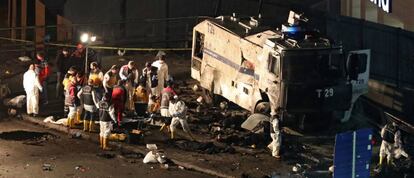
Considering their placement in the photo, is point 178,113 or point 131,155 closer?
point 131,155

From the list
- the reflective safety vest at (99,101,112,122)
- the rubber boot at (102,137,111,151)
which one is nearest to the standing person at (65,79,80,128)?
the reflective safety vest at (99,101,112,122)

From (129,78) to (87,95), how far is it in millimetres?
2632

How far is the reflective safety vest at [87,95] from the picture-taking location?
20766mm

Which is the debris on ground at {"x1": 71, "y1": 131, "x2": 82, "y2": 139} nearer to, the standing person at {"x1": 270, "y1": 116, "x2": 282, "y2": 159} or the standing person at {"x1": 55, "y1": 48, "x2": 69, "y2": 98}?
the standing person at {"x1": 55, "y1": 48, "x2": 69, "y2": 98}

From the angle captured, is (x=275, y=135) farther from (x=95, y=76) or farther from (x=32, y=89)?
(x=32, y=89)

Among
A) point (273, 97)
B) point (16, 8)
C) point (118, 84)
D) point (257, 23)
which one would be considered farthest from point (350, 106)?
point (16, 8)

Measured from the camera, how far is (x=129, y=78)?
23.3m

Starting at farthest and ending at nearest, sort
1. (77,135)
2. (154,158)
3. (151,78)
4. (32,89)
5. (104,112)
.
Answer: (151,78) < (32,89) < (77,135) < (104,112) < (154,158)

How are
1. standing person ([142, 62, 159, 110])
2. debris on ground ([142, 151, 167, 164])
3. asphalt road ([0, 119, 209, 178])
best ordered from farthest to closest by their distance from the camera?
1. standing person ([142, 62, 159, 110])
2. debris on ground ([142, 151, 167, 164])
3. asphalt road ([0, 119, 209, 178])

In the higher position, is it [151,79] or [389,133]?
[151,79]

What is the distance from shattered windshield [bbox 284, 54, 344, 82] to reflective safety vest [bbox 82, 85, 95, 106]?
4996mm

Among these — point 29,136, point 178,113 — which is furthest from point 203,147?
point 29,136

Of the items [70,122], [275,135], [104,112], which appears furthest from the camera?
[70,122]

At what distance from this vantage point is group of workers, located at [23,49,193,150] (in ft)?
68.0
